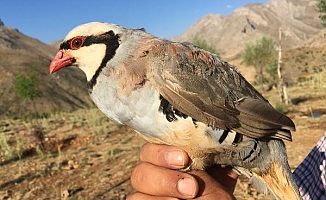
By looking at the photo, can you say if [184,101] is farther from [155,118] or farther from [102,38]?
[102,38]

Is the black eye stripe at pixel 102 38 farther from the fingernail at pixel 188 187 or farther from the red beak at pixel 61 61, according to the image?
the fingernail at pixel 188 187

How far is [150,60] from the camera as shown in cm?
245

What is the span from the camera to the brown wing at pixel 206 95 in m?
2.40

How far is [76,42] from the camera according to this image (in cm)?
285

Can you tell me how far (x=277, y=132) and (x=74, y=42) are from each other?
5.62ft

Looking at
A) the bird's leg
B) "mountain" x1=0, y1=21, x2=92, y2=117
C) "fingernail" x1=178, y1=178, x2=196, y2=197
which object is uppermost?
the bird's leg

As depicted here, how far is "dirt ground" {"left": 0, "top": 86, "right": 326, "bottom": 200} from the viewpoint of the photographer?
384 inches

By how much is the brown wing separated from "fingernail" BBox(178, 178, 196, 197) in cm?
45

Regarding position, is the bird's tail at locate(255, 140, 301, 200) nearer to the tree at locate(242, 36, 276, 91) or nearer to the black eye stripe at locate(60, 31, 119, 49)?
the black eye stripe at locate(60, 31, 119, 49)

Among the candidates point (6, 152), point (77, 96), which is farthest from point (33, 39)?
point (6, 152)

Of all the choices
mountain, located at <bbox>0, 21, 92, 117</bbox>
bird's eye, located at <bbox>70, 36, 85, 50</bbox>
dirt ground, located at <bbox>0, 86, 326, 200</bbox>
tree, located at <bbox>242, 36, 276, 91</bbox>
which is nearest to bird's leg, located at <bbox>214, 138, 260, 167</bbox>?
bird's eye, located at <bbox>70, 36, 85, 50</bbox>

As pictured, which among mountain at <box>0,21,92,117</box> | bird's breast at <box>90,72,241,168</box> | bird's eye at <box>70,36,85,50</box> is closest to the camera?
bird's breast at <box>90,72,241,168</box>

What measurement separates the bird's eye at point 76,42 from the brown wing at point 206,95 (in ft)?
2.10

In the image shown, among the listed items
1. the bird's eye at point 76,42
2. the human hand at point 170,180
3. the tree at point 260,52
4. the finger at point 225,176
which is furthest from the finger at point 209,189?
the tree at point 260,52
